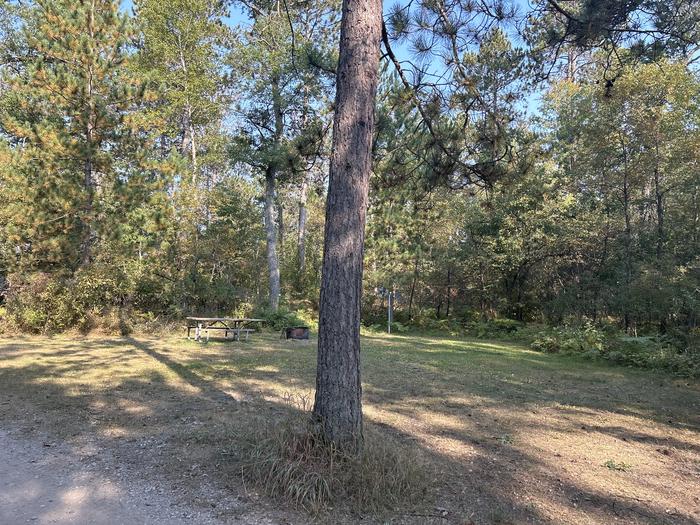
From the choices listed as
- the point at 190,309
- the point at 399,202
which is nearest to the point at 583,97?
the point at 399,202

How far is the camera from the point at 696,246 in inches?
451

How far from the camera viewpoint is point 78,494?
3111mm

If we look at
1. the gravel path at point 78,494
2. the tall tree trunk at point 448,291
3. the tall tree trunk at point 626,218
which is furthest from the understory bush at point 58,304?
the tall tree trunk at point 626,218

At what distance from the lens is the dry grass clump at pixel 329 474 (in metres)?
3.06

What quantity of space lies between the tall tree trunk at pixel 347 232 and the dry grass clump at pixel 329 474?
128mm

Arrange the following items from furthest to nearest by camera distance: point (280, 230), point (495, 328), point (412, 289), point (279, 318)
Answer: point (280, 230)
point (412, 289)
point (495, 328)
point (279, 318)

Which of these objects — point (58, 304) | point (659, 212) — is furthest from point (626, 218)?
point (58, 304)

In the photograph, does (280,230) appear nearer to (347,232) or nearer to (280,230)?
(280,230)

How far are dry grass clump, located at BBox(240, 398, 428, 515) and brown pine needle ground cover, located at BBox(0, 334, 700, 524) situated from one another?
10 centimetres

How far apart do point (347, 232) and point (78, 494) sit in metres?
2.54

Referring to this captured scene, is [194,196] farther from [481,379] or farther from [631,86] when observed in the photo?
[631,86]

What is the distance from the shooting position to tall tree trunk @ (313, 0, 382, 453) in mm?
3428

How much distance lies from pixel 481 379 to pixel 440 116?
419 cm

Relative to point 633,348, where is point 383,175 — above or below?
above
